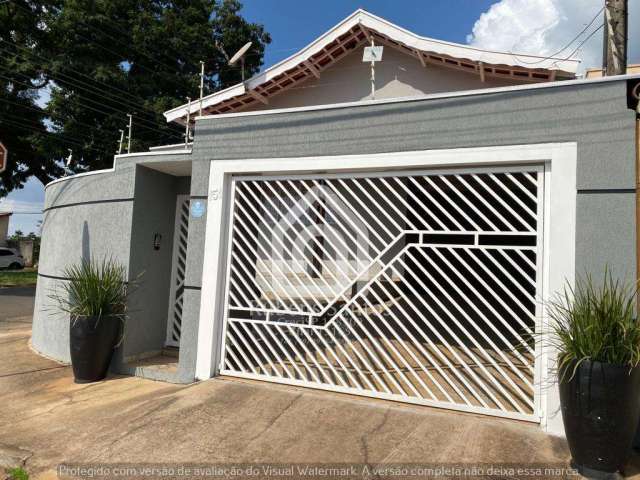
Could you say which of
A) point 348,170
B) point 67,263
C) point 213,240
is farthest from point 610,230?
point 67,263

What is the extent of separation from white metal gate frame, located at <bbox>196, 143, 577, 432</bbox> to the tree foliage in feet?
48.3

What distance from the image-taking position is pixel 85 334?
5203mm

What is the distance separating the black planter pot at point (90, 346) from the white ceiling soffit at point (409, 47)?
579cm

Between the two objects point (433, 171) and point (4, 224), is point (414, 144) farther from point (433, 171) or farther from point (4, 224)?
point (4, 224)

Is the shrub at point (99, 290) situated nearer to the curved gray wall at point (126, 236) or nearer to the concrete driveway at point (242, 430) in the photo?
the curved gray wall at point (126, 236)

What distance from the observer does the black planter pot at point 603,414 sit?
3.04 metres

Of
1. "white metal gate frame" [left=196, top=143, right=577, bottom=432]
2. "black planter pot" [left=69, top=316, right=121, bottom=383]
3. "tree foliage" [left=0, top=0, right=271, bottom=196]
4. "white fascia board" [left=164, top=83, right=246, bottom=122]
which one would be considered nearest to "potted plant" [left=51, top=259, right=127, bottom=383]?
"black planter pot" [left=69, top=316, right=121, bottom=383]

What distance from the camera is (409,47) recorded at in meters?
7.80

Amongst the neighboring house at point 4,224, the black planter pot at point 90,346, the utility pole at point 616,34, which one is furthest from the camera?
the neighboring house at point 4,224

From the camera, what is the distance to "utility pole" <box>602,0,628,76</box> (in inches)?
199

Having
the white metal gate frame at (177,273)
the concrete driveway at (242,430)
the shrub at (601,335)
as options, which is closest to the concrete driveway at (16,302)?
the white metal gate frame at (177,273)

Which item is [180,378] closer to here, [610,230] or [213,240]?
[213,240]

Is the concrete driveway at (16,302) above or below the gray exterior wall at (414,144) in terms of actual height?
below

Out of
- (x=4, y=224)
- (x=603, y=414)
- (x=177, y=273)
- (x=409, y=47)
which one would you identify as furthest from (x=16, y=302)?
(x=4, y=224)
